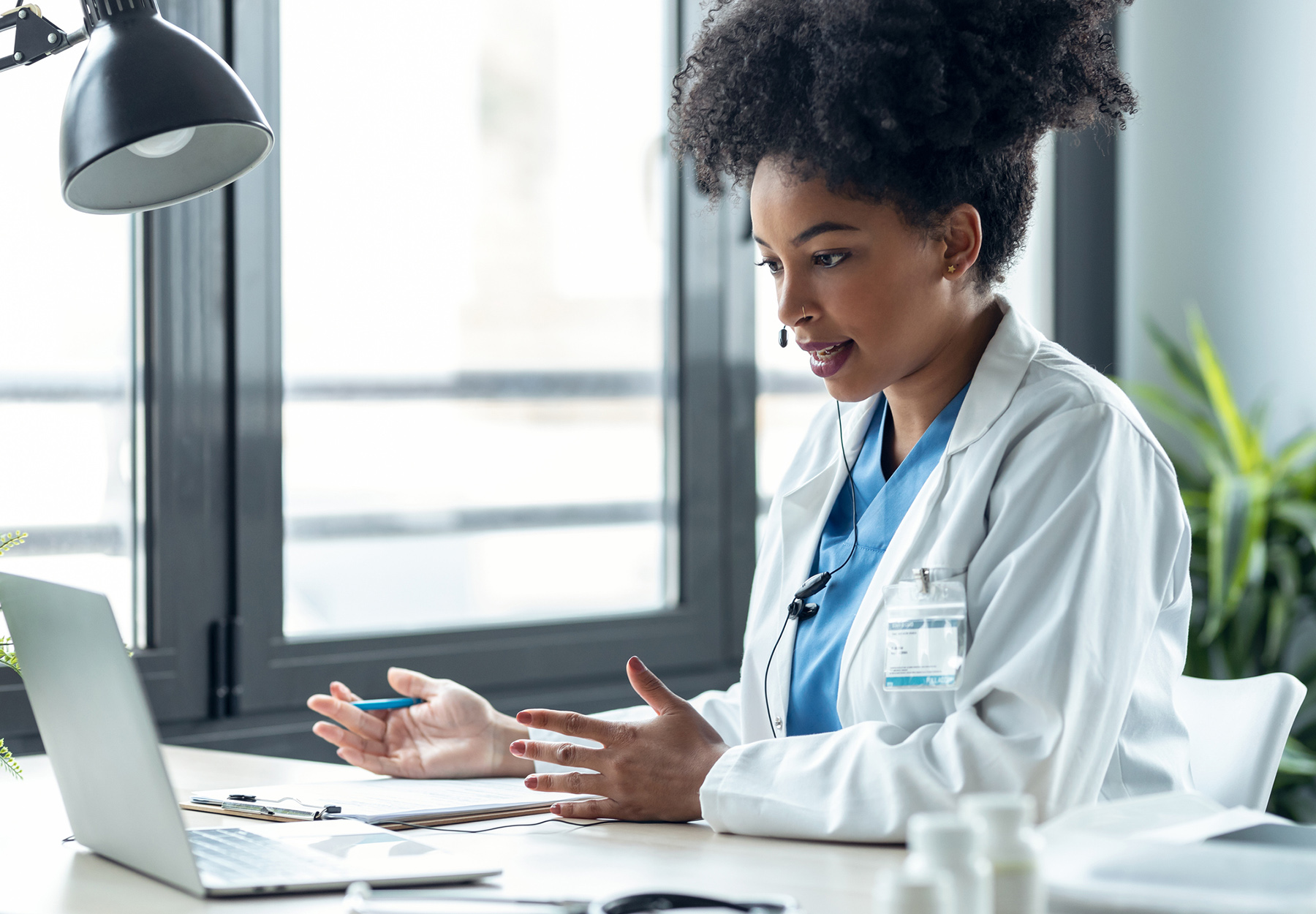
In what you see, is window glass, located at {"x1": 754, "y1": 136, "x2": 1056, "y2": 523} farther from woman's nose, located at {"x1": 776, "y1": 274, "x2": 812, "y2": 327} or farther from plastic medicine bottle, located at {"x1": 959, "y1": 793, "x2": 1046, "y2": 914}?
plastic medicine bottle, located at {"x1": 959, "y1": 793, "x2": 1046, "y2": 914}

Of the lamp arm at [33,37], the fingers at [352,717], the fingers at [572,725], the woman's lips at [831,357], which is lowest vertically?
the fingers at [352,717]

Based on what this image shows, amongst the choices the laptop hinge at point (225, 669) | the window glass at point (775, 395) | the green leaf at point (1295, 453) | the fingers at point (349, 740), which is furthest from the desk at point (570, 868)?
the green leaf at point (1295, 453)

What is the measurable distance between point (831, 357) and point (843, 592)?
0.92ft

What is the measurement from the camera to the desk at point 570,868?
3.33ft

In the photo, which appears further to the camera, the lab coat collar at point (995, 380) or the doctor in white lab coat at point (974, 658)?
the lab coat collar at point (995, 380)

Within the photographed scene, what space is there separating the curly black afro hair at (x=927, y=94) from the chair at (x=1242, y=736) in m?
0.55

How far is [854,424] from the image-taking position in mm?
1741

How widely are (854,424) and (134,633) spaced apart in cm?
125

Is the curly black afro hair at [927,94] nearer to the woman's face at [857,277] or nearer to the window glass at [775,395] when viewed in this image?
the woman's face at [857,277]

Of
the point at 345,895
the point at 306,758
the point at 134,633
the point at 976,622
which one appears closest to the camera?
the point at 345,895

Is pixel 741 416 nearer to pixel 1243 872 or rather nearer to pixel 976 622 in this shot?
pixel 976 622

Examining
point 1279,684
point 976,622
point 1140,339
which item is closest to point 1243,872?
point 976,622

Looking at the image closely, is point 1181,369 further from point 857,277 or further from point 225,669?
point 225,669

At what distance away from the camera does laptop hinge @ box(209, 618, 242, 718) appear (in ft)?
7.28
